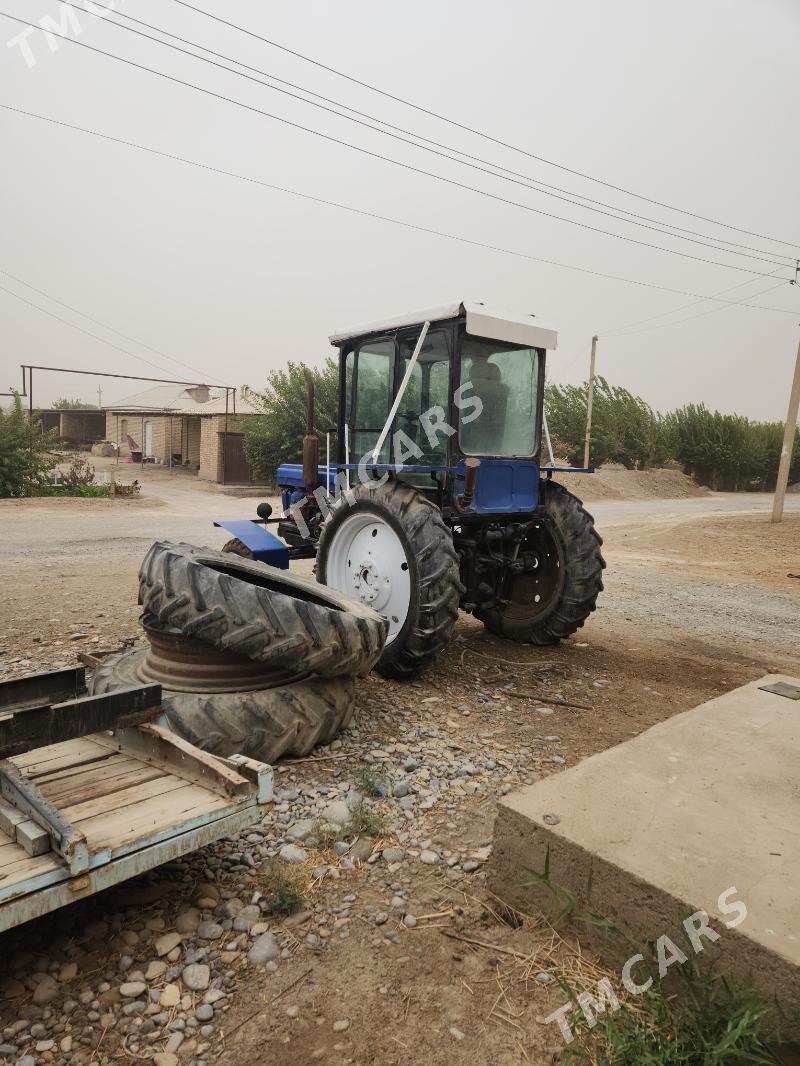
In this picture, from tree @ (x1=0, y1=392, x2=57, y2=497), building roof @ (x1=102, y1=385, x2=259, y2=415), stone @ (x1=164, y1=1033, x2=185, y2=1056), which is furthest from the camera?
building roof @ (x1=102, y1=385, x2=259, y2=415)

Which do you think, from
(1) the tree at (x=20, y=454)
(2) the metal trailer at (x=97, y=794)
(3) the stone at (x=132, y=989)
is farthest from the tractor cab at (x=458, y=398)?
(1) the tree at (x=20, y=454)

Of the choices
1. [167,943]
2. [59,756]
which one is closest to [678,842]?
[167,943]

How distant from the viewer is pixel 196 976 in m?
2.00

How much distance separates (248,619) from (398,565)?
1642 mm

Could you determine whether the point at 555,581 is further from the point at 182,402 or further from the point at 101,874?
the point at 182,402

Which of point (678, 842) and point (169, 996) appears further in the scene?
point (678, 842)

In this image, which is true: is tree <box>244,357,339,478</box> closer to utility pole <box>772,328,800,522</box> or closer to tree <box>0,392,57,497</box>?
tree <box>0,392,57,497</box>

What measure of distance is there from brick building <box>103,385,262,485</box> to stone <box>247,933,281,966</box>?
25.2m

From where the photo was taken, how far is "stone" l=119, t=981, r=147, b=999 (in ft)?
6.32

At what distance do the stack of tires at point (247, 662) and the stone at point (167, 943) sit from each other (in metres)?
0.99

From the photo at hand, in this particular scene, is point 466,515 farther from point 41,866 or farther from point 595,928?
point 41,866

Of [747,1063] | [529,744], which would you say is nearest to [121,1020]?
[747,1063]

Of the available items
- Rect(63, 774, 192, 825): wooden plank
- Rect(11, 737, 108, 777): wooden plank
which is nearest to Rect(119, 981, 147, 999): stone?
Rect(63, 774, 192, 825): wooden plank

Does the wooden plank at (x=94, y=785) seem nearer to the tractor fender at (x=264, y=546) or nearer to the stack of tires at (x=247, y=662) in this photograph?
the stack of tires at (x=247, y=662)
